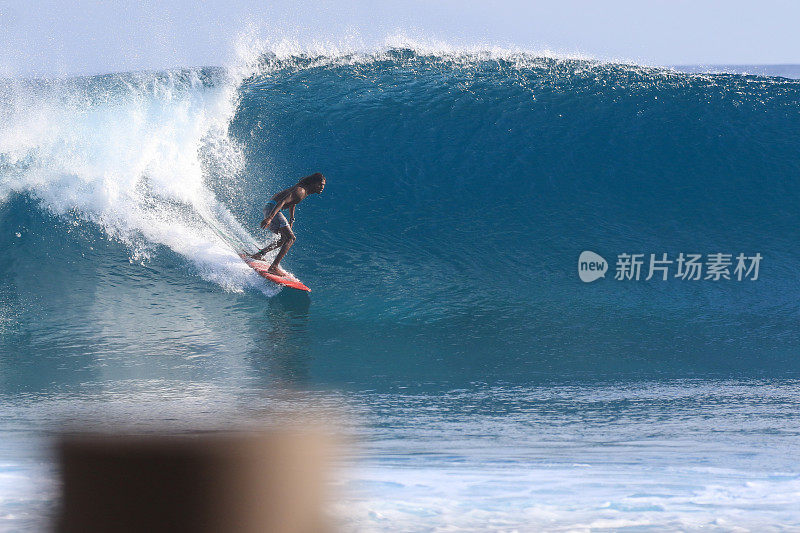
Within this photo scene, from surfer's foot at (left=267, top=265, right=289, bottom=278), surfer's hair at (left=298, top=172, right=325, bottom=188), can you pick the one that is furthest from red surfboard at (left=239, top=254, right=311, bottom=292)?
surfer's hair at (left=298, top=172, right=325, bottom=188)

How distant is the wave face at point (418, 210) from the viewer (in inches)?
223

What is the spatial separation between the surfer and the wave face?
0.27m

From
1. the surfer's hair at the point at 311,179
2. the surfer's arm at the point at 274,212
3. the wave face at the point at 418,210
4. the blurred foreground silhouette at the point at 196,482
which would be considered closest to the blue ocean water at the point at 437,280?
the wave face at the point at 418,210

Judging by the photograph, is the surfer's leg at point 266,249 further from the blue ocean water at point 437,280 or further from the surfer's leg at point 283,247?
the blue ocean water at point 437,280

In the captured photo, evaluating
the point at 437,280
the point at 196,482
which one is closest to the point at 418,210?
the point at 437,280

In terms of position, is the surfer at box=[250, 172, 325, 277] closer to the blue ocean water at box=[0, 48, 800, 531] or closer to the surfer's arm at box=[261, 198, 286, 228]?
the surfer's arm at box=[261, 198, 286, 228]

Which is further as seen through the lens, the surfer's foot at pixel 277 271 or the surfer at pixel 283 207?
the surfer's foot at pixel 277 271

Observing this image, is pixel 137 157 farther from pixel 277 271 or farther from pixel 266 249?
pixel 277 271

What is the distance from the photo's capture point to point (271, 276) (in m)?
6.37

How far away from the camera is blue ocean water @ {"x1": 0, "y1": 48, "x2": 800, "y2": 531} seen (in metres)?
3.52

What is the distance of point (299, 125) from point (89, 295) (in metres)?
4.11

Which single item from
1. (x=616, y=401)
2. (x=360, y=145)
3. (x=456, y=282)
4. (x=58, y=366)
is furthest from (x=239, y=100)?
(x=616, y=401)

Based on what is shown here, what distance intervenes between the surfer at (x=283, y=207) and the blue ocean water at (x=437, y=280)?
28 centimetres

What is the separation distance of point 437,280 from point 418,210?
5.07 ft
